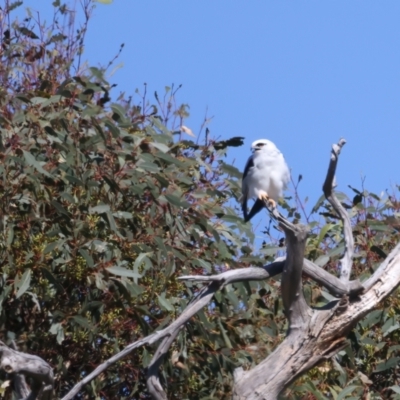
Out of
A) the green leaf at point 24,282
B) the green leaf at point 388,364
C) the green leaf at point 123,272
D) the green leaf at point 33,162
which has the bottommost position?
the green leaf at point 388,364

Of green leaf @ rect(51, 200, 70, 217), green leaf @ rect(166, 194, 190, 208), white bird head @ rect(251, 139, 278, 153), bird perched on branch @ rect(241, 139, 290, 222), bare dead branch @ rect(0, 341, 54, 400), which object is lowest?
bare dead branch @ rect(0, 341, 54, 400)

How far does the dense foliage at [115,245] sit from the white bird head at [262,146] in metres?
1.77

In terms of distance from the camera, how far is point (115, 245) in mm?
4484

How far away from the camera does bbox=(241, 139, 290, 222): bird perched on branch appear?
21.1 feet

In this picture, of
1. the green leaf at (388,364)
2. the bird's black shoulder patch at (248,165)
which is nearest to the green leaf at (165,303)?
the green leaf at (388,364)

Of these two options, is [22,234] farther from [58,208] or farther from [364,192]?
[364,192]

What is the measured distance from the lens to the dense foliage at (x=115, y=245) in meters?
4.32

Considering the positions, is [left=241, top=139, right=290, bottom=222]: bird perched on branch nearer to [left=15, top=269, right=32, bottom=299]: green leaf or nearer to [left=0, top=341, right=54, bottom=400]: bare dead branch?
[left=15, top=269, right=32, bottom=299]: green leaf

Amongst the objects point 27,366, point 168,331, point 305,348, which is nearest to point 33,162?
point 168,331

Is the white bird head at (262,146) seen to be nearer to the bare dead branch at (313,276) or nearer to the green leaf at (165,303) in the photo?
the green leaf at (165,303)

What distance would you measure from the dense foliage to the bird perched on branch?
137 cm

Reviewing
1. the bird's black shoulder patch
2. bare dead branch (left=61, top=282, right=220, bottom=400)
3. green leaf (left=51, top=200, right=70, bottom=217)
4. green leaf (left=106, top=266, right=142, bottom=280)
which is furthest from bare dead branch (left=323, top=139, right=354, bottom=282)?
the bird's black shoulder patch

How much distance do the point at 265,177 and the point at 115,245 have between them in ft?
6.99

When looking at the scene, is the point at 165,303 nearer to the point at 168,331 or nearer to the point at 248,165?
the point at 168,331
